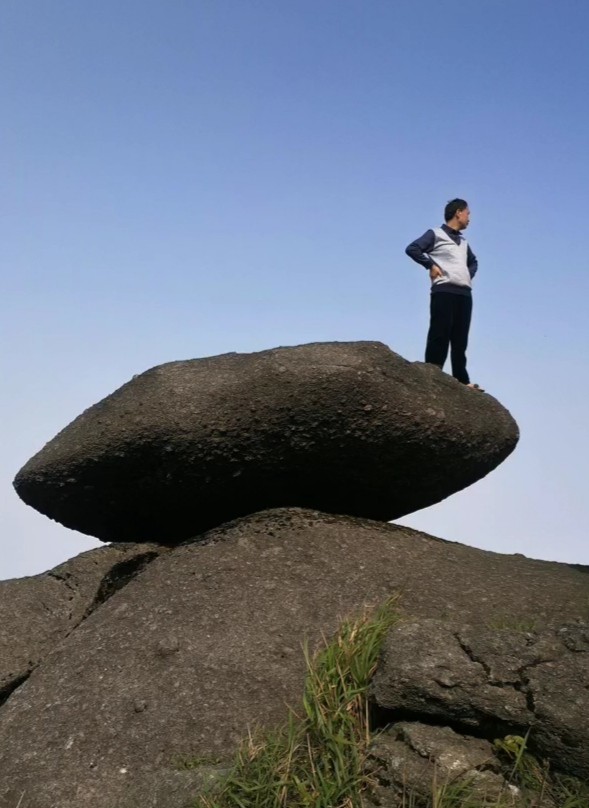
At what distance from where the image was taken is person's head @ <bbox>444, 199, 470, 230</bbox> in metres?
8.75

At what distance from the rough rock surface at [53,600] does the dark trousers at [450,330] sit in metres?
2.85

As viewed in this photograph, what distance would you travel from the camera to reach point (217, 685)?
19.2ft

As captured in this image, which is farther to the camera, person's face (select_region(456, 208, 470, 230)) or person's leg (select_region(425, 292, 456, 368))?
person's face (select_region(456, 208, 470, 230))

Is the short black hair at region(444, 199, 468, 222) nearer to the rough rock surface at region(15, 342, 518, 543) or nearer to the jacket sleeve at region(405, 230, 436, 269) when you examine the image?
the jacket sleeve at region(405, 230, 436, 269)

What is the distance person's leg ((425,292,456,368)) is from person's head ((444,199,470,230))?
2.24 ft

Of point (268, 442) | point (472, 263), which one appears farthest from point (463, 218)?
point (268, 442)

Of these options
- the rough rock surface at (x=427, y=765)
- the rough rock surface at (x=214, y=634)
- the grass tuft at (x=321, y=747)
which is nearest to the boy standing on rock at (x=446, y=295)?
the rough rock surface at (x=214, y=634)

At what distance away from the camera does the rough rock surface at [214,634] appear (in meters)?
5.61

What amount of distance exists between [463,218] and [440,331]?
3.56ft

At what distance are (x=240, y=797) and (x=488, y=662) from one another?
1.38m

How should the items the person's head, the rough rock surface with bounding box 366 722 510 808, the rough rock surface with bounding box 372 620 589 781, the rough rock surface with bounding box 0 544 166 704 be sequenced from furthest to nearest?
the person's head < the rough rock surface with bounding box 0 544 166 704 < the rough rock surface with bounding box 372 620 589 781 < the rough rock surface with bounding box 366 722 510 808

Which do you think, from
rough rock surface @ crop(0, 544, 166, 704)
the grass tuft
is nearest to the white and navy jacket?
rough rock surface @ crop(0, 544, 166, 704)

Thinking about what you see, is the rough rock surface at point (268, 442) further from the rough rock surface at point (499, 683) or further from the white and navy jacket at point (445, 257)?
the rough rock surface at point (499, 683)

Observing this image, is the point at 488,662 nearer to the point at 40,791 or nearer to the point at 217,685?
the point at 217,685
